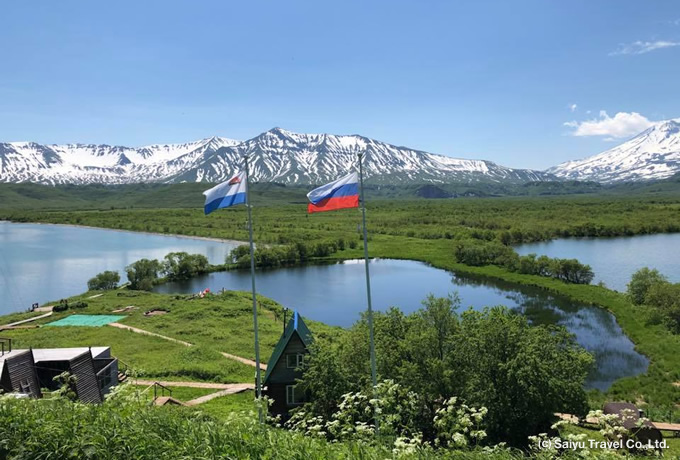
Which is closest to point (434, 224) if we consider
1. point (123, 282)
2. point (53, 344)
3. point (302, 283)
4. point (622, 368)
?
point (302, 283)

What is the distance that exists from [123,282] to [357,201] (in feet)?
264

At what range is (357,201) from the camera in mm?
14914

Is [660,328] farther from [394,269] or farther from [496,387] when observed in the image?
[394,269]

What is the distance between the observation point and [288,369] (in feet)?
73.2

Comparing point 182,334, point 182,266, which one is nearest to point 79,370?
point 182,334

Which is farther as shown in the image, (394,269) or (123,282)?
(394,269)

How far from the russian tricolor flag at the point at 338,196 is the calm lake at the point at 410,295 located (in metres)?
31.6

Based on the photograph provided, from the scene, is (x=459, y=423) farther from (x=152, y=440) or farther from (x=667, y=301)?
(x=667, y=301)

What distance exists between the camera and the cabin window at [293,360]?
72.5 feet

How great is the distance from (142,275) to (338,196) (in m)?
73.3

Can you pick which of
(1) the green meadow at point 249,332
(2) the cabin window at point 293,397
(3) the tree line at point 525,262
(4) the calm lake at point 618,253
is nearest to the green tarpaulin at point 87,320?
(1) the green meadow at point 249,332

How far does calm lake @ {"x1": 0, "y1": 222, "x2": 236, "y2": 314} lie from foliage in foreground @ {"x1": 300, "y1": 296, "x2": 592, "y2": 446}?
63697 mm

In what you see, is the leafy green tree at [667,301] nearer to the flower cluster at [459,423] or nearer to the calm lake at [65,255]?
the flower cluster at [459,423]

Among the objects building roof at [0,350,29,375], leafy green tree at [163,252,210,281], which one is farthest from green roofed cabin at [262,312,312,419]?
leafy green tree at [163,252,210,281]
